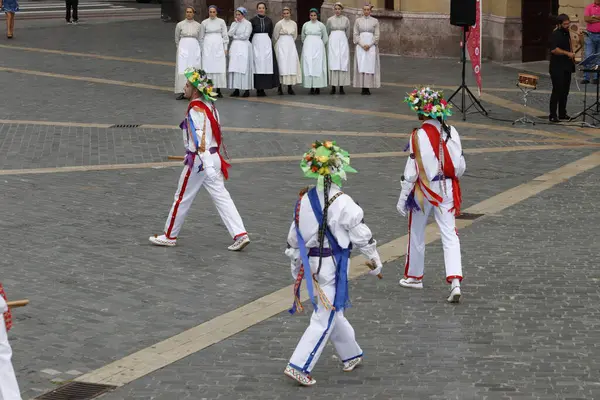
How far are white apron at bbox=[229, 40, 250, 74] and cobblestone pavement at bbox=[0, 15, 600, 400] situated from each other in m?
1.74

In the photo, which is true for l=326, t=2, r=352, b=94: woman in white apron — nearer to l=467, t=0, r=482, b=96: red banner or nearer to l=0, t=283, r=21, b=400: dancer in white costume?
l=467, t=0, r=482, b=96: red banner

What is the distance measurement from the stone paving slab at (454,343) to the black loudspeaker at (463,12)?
29.0 ft

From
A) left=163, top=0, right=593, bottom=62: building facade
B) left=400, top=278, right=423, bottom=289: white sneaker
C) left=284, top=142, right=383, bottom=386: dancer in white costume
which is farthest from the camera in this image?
left=163, top=0, right=593, bottom=62: building facade

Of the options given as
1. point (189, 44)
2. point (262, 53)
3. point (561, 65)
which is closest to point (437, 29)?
point (262, 53)

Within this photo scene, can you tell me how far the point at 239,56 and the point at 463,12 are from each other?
4.49 m

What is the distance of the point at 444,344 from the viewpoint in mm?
9859

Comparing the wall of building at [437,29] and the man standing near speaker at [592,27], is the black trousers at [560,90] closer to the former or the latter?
the man standing near speaker at [592,27]

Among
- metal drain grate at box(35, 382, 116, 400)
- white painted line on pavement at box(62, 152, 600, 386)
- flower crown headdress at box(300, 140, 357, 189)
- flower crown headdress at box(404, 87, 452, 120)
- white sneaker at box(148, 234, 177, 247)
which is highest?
flower crown headdress at box(404, 87, 452, 120)

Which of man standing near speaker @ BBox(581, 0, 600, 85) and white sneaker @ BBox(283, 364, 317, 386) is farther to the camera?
man standing near speaker @ BBox(581, 0, 600, 85)

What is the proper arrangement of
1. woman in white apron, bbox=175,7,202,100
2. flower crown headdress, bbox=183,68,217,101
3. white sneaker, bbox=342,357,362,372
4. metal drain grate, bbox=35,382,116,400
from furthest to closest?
woman in white apron, bbox=175,7,202,100 → flower crown headdress, bbox=183,68,217,101 → white sneaker, bbox=342,357,362,372 → metal drain grate, bbox=35,382,116,400

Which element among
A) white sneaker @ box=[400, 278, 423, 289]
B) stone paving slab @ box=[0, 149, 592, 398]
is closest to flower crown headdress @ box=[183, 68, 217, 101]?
stone paving slab @ box=[0, 149, 592, 398]

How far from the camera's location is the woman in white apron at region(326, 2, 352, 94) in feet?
78.5

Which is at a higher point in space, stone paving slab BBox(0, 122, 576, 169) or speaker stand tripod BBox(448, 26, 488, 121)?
speaker stand tripod BBox(448, 26, 488, 121)

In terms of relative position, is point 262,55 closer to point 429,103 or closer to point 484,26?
point 484,26
